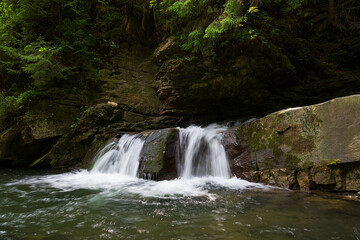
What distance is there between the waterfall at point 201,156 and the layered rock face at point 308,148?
51cm

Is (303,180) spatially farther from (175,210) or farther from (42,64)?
(42,64)

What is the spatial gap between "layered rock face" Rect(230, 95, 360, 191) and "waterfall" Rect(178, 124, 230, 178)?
513 millimetres

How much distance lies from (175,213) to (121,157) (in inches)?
171

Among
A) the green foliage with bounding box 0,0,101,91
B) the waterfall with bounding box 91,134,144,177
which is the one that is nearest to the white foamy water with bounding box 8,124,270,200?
the waterfall with bounding box 91,134,144,177

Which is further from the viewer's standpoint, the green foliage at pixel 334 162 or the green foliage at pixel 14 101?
the green foliage at pixel 14 101

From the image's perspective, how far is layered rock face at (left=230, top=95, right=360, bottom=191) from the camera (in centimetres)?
387

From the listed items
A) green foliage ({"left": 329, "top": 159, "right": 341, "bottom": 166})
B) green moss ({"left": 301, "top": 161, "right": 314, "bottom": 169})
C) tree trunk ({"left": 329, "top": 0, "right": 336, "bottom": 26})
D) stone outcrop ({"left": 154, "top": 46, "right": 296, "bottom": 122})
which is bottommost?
green moss ({"left": 301, "top": 161, "right": 314, "bottom": 169})

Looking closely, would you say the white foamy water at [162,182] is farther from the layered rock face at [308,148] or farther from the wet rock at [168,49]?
the wet rock at [168,49]

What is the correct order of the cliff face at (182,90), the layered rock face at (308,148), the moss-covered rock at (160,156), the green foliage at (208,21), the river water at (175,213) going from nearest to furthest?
the river water at (175,213) → the layered rock face at (308,148) → the moss-covered rock at (160,156) → the green foliage at (208,21) → the cliff face at (182,90)

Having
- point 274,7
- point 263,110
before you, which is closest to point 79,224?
point 263,110

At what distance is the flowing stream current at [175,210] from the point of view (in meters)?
2.38

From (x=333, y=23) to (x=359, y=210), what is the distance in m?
11.1

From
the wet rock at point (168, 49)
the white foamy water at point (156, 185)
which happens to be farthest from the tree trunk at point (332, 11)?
the white foamy water at point (156, 185)

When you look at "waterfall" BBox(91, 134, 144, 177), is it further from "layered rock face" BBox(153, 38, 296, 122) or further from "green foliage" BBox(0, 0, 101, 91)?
"green foliage" BBox(0, 0, 101, 91)
